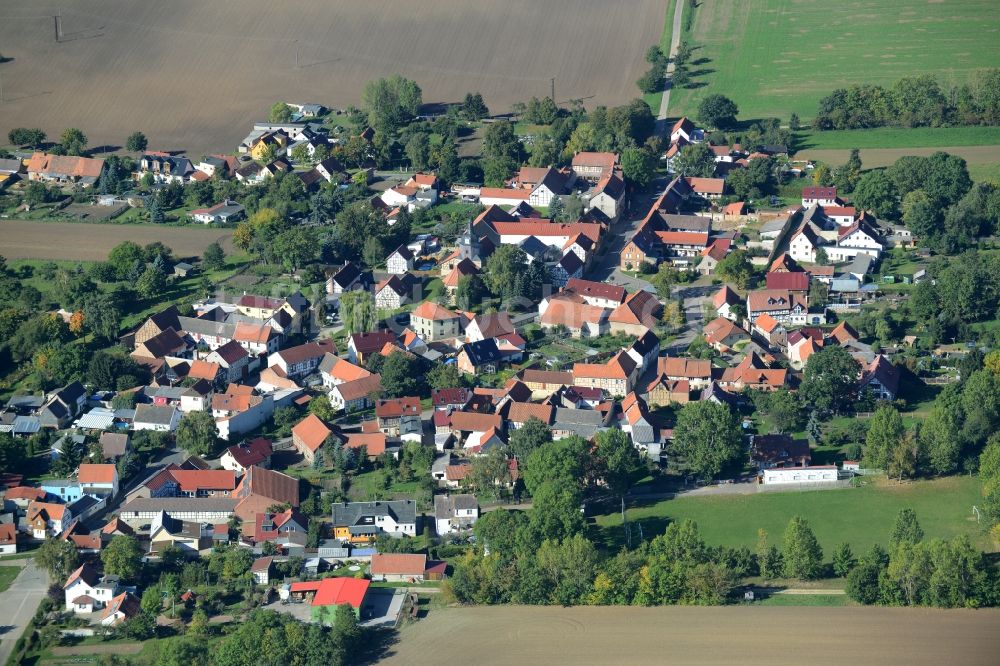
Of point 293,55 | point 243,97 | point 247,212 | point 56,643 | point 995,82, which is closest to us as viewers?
point 56,643

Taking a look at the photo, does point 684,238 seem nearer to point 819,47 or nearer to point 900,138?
point 900,138

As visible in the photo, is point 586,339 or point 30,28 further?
point 30,28

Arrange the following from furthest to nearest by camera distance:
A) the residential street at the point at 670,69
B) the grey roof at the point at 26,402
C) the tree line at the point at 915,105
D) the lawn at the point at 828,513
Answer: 1. the residential street at the point at 670,69
2. the tree line at the point at 915,105
3. the grey roof at the point at 26,402
4. the lawn at the point at 828,513

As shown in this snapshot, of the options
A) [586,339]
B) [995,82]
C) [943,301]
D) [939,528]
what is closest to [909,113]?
[995,82]

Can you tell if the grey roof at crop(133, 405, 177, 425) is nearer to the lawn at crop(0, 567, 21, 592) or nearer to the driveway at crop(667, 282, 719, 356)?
the lawn at crop(0, 567, 21, 592)

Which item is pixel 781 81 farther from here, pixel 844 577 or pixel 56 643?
pixel 56 643

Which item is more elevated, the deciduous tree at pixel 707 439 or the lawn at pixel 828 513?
the deciduous tree at pixel 707 439

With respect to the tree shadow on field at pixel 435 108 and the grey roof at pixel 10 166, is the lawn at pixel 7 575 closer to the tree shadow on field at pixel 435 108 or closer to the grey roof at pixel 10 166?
the grey roof at pixel 10 166

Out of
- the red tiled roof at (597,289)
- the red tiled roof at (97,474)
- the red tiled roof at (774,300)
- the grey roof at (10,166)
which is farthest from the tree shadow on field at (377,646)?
the grey roof at (10,166)
